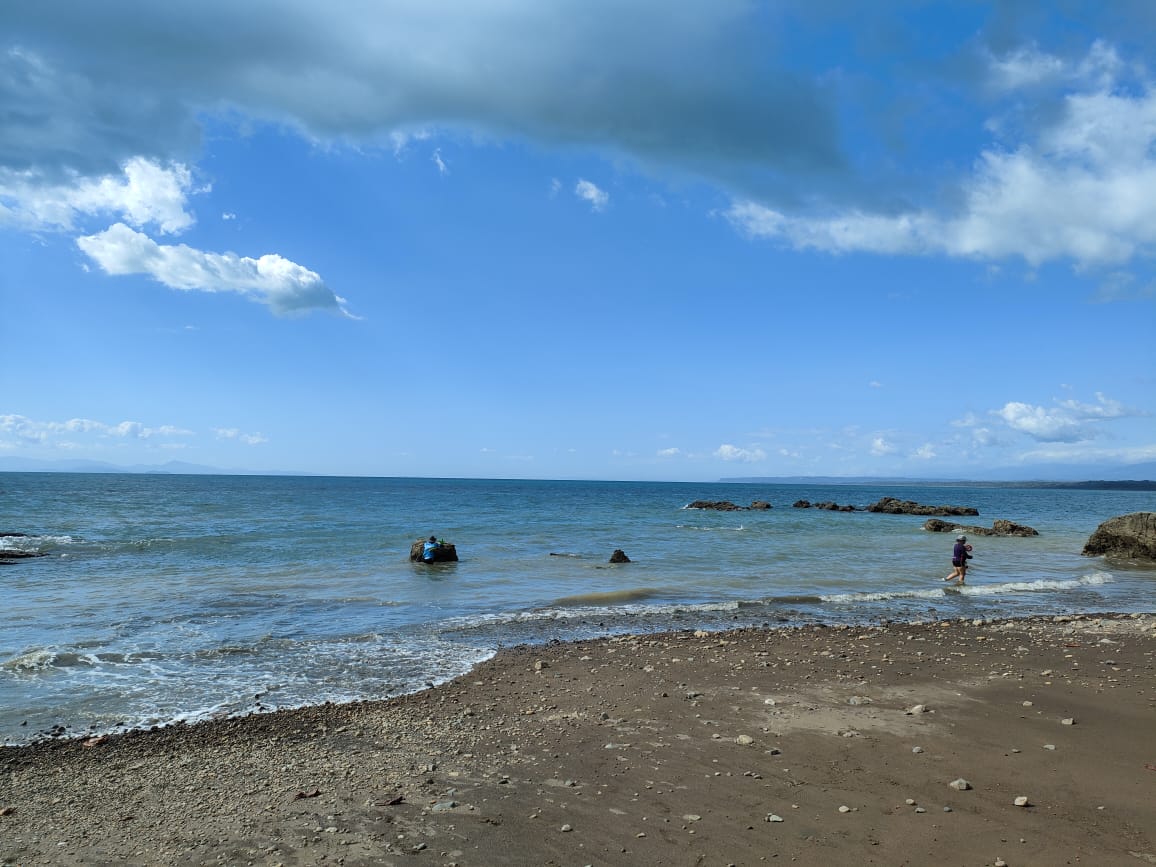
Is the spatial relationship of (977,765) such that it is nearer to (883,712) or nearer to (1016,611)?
(883,712)

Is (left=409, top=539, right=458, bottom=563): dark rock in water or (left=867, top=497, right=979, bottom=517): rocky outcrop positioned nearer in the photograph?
(left=409, top=539, right=458, bottom=563): dark rock in water

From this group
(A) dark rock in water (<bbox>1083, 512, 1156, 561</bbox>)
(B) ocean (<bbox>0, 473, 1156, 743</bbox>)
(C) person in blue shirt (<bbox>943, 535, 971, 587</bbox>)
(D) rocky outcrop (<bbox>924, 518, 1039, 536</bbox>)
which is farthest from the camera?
(D) rocky outcrop (<bbox>924, 518, 1039, 536</bbox>)

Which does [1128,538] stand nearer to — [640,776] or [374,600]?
[374,600]

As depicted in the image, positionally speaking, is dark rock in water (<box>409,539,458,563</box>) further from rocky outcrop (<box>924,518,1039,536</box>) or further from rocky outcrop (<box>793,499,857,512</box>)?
rocky outcrop (<box>793,499,857,512</box>)

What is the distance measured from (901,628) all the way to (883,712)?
22.1ft

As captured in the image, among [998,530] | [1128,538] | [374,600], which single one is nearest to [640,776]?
[374,600]

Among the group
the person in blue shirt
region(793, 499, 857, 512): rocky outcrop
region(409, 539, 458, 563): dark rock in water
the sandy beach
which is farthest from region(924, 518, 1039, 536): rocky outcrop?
the sandy beach

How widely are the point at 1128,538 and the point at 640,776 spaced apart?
1337 inches

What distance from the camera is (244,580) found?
2331cm

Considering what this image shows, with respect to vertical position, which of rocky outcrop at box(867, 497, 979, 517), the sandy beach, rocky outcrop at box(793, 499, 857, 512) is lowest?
rocky outcrop at box(793, 499, 857, 512)

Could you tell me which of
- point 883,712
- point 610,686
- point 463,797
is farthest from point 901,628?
point 463,797

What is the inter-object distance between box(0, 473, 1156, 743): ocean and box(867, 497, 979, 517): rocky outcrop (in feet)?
100

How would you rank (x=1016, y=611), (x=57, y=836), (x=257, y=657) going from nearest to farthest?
(x=57, y=836) < (x=257, y=657) < (x=1016, y=611)

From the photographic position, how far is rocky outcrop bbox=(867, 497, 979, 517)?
235ft
